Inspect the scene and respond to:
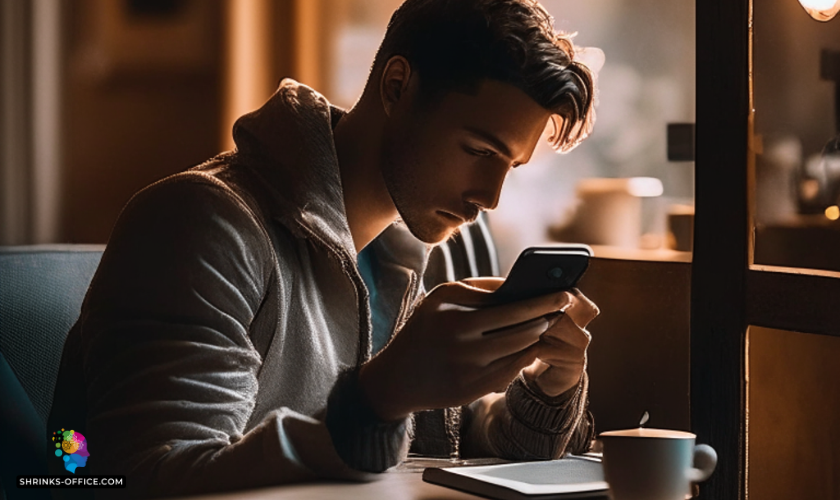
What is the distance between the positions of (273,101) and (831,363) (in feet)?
2.04

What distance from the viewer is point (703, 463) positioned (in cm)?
74

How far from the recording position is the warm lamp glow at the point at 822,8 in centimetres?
90

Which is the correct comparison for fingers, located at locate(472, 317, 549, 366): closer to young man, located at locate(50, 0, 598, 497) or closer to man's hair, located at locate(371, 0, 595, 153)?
young man, located at locate(50, 0, 598, 497)

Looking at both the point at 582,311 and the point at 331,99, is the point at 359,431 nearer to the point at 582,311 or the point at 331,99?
the point at 582,311

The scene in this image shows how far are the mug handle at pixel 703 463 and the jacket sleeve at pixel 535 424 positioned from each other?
0.33 m

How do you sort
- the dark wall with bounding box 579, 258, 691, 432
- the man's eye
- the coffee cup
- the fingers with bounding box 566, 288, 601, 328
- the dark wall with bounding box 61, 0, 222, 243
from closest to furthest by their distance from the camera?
the coffee cup → the fingers with bounding box 566, 288, 601, 328 → the man's eye → the dark wall with bounding box 579, 258, 691, 432 → the dark wall with bounding box 61, 0, 222, 243

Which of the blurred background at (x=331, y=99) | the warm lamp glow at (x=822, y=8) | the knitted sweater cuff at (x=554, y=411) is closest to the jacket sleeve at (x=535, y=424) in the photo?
the knitted sweater cuff at (x=554, y=411)

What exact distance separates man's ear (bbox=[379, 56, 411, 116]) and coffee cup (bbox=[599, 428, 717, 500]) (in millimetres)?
473

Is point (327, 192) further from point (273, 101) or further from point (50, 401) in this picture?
point (50, 401)

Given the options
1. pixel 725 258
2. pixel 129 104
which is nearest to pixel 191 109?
pixel 129 104

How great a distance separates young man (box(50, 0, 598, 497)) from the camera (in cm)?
81

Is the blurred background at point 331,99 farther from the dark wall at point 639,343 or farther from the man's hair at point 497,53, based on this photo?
the man's hair at point 497,53

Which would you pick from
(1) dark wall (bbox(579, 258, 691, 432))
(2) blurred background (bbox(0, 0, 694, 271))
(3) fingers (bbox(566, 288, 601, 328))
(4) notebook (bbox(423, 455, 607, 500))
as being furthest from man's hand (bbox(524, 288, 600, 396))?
(2) blurred background (bbox(0, 0, 694, 271))

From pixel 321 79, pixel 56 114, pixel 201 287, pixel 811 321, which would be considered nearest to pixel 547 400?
pixel 811 321
